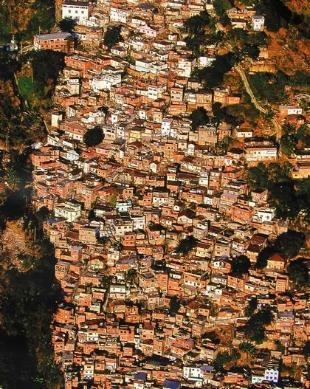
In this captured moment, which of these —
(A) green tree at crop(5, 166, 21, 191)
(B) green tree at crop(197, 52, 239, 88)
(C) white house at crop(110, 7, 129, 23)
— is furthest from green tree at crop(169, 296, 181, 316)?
(C) white house at crop(110, 7, 129, 23)

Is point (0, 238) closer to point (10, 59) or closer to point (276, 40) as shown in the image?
point (10, 59)

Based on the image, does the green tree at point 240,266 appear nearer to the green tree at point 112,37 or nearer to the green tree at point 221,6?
the green tree at point 221,6

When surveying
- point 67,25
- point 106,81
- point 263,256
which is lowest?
point 263,256

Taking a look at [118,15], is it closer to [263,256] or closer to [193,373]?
[263,256]

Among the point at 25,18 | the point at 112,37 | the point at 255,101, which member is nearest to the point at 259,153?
the point at 255,101

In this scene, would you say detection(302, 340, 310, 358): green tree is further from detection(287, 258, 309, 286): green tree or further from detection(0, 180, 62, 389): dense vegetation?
detection(0, 180, 62, 389): dense vegetation
